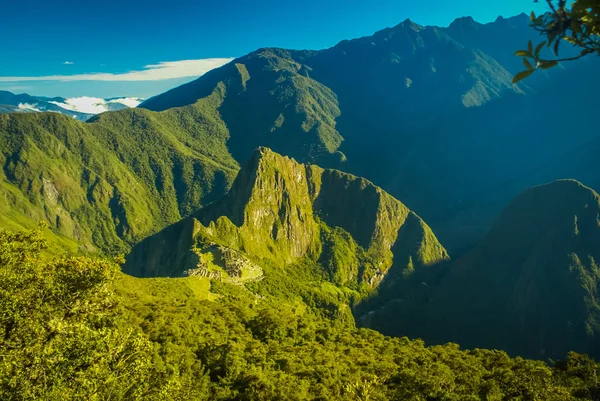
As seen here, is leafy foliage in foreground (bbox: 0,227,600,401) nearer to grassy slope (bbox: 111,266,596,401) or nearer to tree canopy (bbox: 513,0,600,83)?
grassy slope (bbox: 111,266,596,401)

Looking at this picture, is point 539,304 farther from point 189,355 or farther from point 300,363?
point 189,355

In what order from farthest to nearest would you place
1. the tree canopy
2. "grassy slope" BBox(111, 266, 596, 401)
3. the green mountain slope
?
the green mountain slope
"grassy slope" BBox(111, 266, 596, 401)
the tree canopy

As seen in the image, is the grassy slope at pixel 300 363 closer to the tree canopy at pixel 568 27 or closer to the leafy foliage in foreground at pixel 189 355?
the leafy foliage in foreground at pixel 189 355

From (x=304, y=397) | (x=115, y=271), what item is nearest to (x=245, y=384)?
(x=304, y=397)

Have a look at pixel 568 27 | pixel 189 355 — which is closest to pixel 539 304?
A: pixel 189 355

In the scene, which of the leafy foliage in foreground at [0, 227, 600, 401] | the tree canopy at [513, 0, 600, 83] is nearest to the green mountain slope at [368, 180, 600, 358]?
the leafy foliage in foreground at [0, 227, 600, 401]
